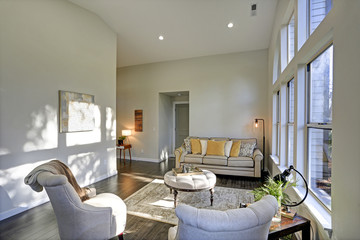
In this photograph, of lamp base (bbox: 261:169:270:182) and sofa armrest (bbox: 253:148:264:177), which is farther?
lamp base (bbox: 261:169:270:182)

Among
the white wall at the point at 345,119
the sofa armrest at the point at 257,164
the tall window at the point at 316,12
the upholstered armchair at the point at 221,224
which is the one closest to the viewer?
the upholstered armchair at the point at 221,224

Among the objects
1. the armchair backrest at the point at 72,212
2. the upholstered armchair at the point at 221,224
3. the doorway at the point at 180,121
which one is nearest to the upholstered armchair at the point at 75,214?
the armchair backrest at the point at 72,212

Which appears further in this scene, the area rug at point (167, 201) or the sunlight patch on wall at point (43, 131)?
the sunlight patch on wall at point (43, 131)

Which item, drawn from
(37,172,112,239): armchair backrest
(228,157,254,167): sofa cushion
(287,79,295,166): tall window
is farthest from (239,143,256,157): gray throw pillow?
(37,172,112,239): armchair backrest

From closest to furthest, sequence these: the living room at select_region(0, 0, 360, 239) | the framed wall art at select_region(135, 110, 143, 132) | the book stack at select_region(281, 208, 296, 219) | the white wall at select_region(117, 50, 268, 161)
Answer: the living room at select_region(0, 0, 360, 239) < the book stack at select_region(281, 208, 296, 219) < the white wall at select_region(117, 50, 268, 161) < the framed wall art at select_region(135, 110, 143, 132)

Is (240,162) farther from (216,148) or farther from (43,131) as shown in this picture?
(43,131)

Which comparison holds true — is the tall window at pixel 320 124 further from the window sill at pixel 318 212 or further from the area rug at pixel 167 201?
the area rug at pixel 167 201

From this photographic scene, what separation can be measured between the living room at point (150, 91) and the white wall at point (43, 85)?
0.6 inches

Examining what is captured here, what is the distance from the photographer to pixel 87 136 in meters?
3.54

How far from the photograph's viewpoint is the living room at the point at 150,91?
1.09m

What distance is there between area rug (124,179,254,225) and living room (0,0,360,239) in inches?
37.7

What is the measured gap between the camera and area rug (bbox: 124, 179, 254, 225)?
8.04 feet

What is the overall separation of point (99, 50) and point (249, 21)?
11.4ft

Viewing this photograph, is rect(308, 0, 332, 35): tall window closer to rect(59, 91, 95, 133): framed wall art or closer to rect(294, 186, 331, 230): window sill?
rect(294, 186, 331, 230): window sill
